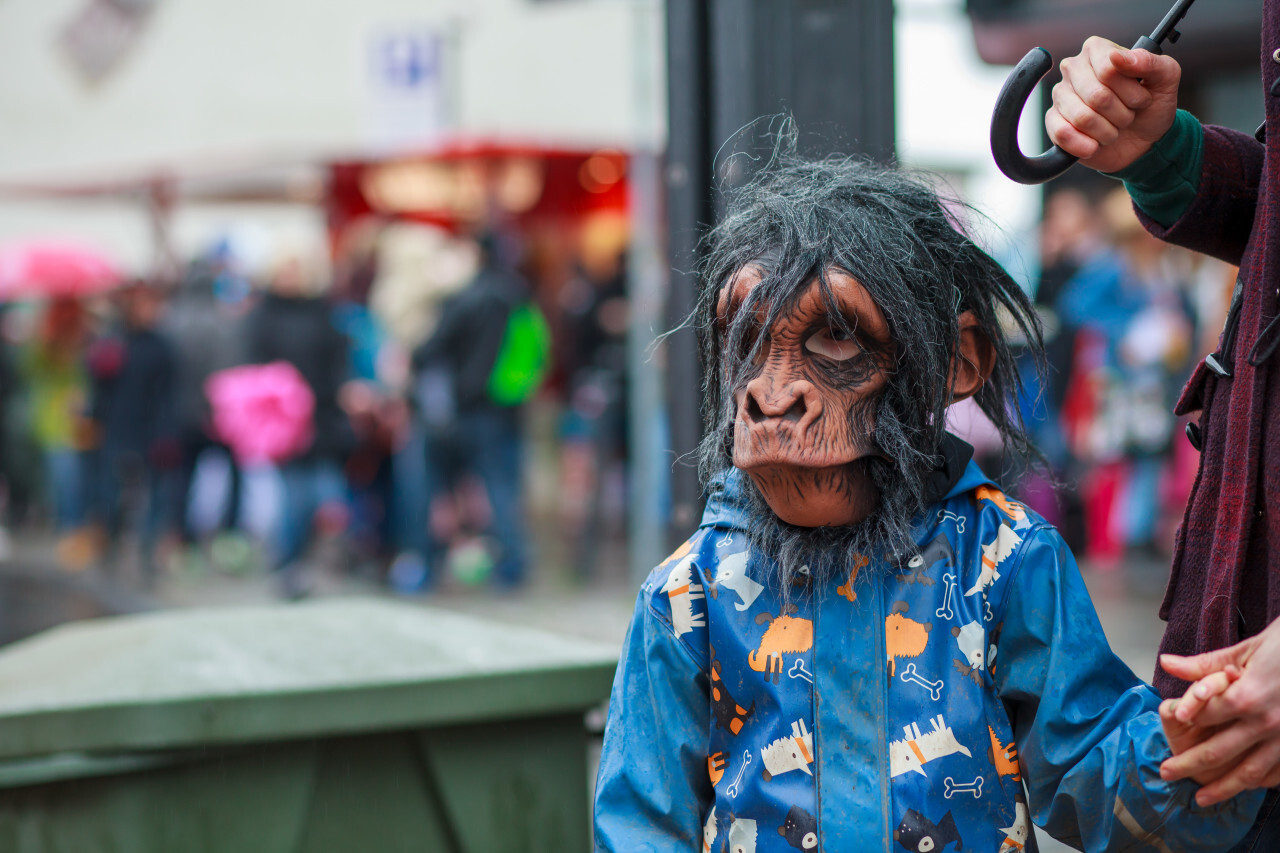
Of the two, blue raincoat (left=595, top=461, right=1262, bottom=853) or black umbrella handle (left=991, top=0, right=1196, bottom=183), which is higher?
black umbrella handle (left=991, top=0, right=1196, bottom=183)

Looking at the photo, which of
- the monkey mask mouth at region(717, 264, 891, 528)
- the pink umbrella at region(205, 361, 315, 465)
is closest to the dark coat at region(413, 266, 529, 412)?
the pink umbrella at region(205, 361, 315, 465)

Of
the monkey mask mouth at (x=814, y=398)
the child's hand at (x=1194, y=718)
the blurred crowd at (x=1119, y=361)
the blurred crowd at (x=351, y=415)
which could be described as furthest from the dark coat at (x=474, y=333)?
the child's hand at (x=1194, y=718)

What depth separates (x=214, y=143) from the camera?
17781 millimetres

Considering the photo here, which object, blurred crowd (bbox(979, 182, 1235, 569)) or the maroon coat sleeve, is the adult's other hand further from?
blurred crowd (bbox(979, 182, 1235, 569))

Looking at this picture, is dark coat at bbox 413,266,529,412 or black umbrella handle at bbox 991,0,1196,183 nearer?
black umbrella handle at bbox 991,0,1196,183

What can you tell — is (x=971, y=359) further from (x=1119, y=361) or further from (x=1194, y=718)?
(x=1119, y=361)

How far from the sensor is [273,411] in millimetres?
7398

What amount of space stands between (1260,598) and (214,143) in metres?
18.1

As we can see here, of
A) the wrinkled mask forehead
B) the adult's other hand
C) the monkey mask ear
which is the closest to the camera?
the adult's other hand

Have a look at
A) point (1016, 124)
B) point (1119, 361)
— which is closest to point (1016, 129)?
point (1016, 124)

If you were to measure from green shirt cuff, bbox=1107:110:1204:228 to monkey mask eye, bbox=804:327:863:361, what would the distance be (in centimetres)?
37

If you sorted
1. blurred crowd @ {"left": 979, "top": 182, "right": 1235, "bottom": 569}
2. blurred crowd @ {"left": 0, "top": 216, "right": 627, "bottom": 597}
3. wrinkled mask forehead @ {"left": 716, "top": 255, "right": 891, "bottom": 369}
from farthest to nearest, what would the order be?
blurred crowd @ {"left": 0, "top": 216, "right": 627, "bottom": 597}
blurred crowd @ {"left": 979, "top": 182, "right": 1235, "bottom": 569}
wrinkled mask forehead @ {"left": 716, "top": 255, "right": 891, "bottom": 369}

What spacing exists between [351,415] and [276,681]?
18.6 ft

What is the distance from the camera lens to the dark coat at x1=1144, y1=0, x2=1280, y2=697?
1422mm
